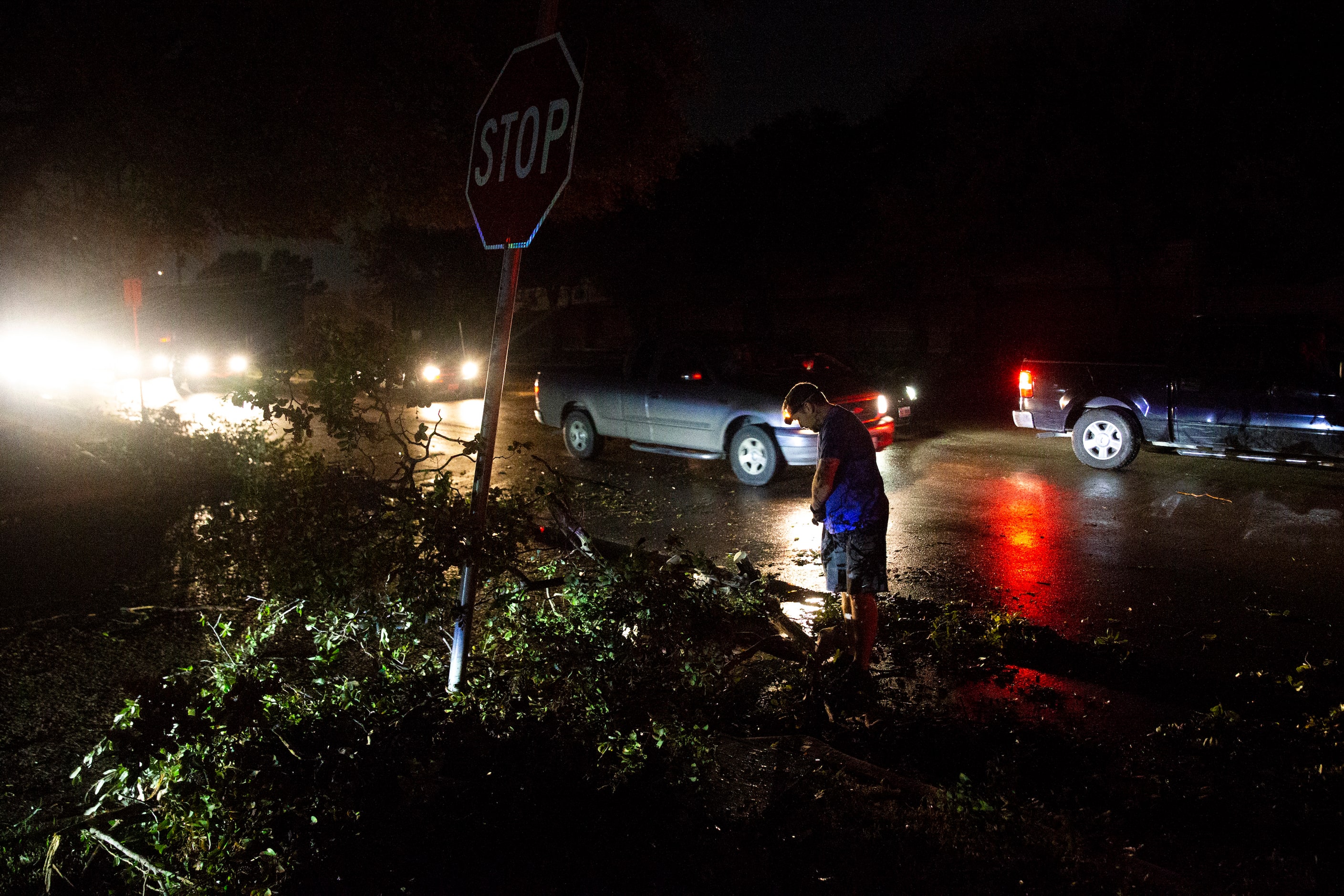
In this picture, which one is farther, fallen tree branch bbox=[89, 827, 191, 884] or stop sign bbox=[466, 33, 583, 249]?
stop sign bbox=[466, 33, 583, 249]

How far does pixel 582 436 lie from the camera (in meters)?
13.1

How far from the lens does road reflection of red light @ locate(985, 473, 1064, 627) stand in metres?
6.54

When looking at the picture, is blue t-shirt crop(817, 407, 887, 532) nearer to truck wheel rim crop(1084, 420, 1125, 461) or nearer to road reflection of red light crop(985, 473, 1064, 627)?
road reflection of red light crop(985, 473, 1064, 627)

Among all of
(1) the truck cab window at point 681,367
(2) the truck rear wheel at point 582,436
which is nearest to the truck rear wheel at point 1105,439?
(1) the truck cab window at point 681,367

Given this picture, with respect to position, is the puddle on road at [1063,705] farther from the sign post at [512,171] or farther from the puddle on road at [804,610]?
the sign post at [512,171]

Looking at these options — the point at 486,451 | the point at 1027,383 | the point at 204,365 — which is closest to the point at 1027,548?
the point at 1027,383

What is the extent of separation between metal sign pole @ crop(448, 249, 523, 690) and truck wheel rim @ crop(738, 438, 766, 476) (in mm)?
6967

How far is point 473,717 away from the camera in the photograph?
12.7 feet

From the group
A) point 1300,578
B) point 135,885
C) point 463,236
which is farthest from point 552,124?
point 463,236

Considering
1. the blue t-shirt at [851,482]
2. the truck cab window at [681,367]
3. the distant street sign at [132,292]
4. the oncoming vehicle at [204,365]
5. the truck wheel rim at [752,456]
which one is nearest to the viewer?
the blue t-shirt at [851,482]

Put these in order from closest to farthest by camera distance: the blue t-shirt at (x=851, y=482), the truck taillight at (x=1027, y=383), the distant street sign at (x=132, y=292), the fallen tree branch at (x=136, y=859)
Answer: the fallen tree branch at (x=136, y=859), the blue t-shirt at (x=851, y=482), the truck taillight at (x=1027, y=383), the distant street sign at (x=132, y=292)

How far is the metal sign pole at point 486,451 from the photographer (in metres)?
3.90

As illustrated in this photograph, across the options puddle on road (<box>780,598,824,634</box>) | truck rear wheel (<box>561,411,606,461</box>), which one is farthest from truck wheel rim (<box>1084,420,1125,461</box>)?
puddle on road (<box>780,598,824,634</box>)

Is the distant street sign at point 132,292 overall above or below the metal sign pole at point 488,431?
above
